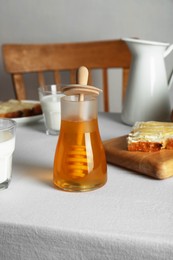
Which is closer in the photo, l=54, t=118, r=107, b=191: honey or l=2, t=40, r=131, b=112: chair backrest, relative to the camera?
l=54, t=118, r=107, b=191: honey

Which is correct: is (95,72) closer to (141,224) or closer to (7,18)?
(7,18)

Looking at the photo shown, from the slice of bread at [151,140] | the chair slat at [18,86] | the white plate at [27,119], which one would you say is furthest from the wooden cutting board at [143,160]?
the chair slat at [18,86]

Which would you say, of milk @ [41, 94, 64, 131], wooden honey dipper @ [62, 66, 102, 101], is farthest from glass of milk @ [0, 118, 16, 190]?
milk @ [41, 94, 64, 131]

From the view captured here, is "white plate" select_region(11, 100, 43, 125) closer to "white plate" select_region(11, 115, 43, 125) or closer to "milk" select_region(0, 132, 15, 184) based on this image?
"white plate" select_region(11, 115, 43, 125)

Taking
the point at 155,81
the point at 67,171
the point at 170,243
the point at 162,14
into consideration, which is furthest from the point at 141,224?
the point at 162,14

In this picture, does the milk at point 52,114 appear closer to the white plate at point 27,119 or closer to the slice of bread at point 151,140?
the white plate at point 27,119

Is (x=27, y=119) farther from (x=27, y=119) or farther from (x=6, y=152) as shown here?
(x=6, y=152)
